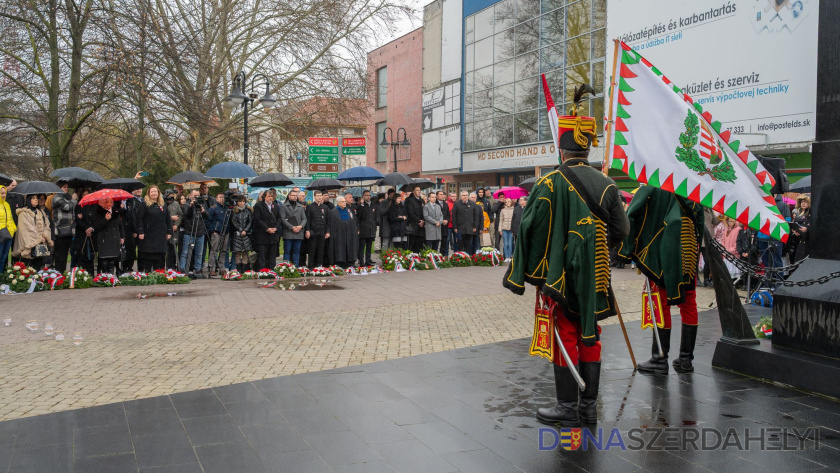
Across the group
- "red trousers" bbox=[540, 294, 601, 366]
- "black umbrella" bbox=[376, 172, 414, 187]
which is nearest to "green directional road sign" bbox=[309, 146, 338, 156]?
"black umbrella" bbox=[376, 172, 414, 187]

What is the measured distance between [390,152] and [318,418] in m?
43.2

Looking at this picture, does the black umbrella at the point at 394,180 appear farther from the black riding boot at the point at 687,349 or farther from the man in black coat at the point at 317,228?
the black riding boot at the point at 687,349

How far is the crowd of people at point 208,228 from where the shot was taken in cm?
1315

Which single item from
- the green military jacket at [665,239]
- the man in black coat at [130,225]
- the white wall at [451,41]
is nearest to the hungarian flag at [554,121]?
the green military jacket at [665,239]

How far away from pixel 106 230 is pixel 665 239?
10.8 m

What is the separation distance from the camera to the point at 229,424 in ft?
15.4

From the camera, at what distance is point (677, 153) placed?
583cm

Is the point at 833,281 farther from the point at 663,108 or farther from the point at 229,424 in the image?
the point at 229,424

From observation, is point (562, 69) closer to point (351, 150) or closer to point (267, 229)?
point (351, 150)

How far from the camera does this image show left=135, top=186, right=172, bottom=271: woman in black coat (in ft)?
45.4

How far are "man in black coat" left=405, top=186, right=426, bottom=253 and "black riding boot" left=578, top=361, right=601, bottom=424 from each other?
13422mm

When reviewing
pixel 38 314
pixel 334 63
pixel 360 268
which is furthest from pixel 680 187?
pixel 334 63

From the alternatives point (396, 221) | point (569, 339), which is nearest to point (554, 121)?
point (569, 339)

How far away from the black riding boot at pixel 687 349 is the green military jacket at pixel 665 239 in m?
0.36
